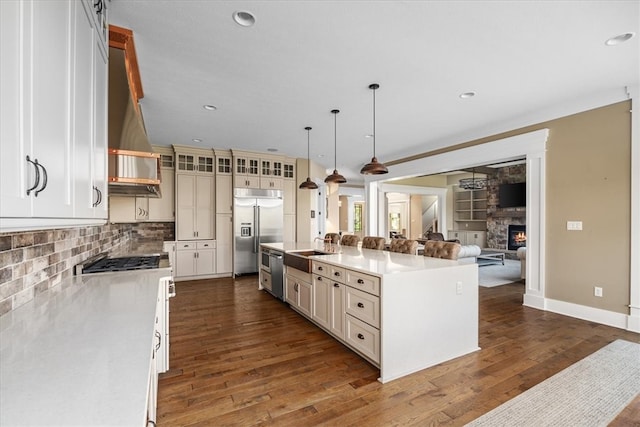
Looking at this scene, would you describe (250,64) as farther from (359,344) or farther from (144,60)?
(359,344)

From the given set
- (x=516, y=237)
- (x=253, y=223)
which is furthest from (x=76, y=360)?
(x=516, y=237)

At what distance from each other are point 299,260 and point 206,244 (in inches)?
126

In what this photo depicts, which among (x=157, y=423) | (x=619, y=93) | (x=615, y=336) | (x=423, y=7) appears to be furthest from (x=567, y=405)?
(x=619, y=93)

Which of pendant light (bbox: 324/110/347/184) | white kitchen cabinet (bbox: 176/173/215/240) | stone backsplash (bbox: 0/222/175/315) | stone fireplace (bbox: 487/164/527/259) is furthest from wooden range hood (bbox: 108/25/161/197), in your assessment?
stone fireplace (bbox: 487/164/527/259)

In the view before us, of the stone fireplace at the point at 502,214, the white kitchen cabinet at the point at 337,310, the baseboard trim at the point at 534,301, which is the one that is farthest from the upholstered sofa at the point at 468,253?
the white kitchen cabinet at the point at 337,310

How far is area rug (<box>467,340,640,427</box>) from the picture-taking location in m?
1.90

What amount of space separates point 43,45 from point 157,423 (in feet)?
6.66

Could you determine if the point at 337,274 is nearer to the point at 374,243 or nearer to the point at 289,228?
the point at 374,243

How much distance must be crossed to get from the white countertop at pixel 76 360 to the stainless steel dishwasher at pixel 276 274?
2.68 m

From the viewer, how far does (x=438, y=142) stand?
18.4 feet

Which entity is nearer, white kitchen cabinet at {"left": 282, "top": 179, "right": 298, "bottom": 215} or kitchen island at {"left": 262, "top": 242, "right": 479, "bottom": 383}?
kitchen island at {"left": 262, "top": 242, "right": 479, "bottom": 383}

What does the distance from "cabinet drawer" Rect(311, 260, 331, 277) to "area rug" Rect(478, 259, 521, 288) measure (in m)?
3.76

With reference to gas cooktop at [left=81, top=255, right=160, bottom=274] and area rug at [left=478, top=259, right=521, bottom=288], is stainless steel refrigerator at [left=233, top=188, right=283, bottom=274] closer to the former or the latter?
gas cooktop at [left=81, top=255, right=160, bottom=274]

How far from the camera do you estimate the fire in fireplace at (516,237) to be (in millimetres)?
8836
